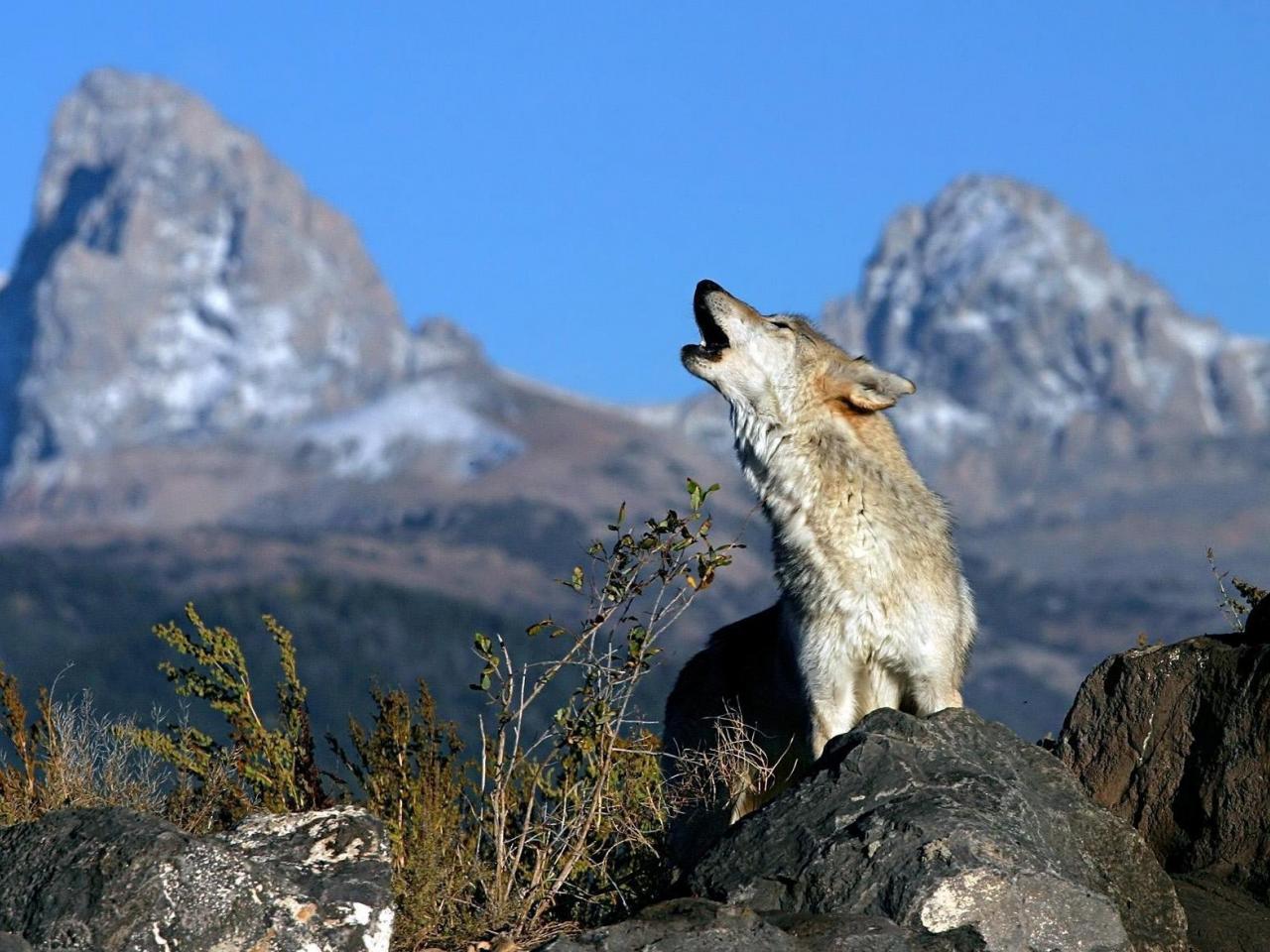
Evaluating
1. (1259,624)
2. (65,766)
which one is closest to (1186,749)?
(1259,624)

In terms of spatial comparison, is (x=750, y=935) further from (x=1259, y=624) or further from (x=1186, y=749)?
(x=1259, y=624)

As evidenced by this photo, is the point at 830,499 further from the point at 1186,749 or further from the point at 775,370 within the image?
the point at 1186,749

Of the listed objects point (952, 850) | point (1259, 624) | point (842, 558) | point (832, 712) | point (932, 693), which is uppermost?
point (1259, 624)

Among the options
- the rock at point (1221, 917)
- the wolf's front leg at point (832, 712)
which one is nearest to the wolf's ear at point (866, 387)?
the wolf's front leg at point (832, 712)

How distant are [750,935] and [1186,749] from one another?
3.90m

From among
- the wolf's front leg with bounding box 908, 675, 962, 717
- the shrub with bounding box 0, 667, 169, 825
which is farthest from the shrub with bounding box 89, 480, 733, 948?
the wolf's front leg with bounding box 908, 675, 962, 717

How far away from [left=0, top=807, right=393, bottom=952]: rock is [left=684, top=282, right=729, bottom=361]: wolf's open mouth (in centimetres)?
486

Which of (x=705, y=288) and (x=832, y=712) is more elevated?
(x=705, y=288)

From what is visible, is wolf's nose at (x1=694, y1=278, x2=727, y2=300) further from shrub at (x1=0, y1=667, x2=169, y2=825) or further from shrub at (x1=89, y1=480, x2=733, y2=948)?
shrub at (x1=0, y1=667, x2=169, y2=825)

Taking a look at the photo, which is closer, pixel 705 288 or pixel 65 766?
pixel 65 766

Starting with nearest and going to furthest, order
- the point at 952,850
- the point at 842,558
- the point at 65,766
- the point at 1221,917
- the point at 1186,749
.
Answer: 1. the point at 952,850
2. the point at 1221,917
3. the point at 1186,749
4. the point at 65,766
5. the point at 842,558

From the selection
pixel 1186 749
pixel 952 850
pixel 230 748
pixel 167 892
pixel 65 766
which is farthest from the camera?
pixel 230 748

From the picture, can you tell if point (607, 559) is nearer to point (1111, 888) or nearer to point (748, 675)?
point (748, 675)

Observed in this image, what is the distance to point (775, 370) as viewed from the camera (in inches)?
513
